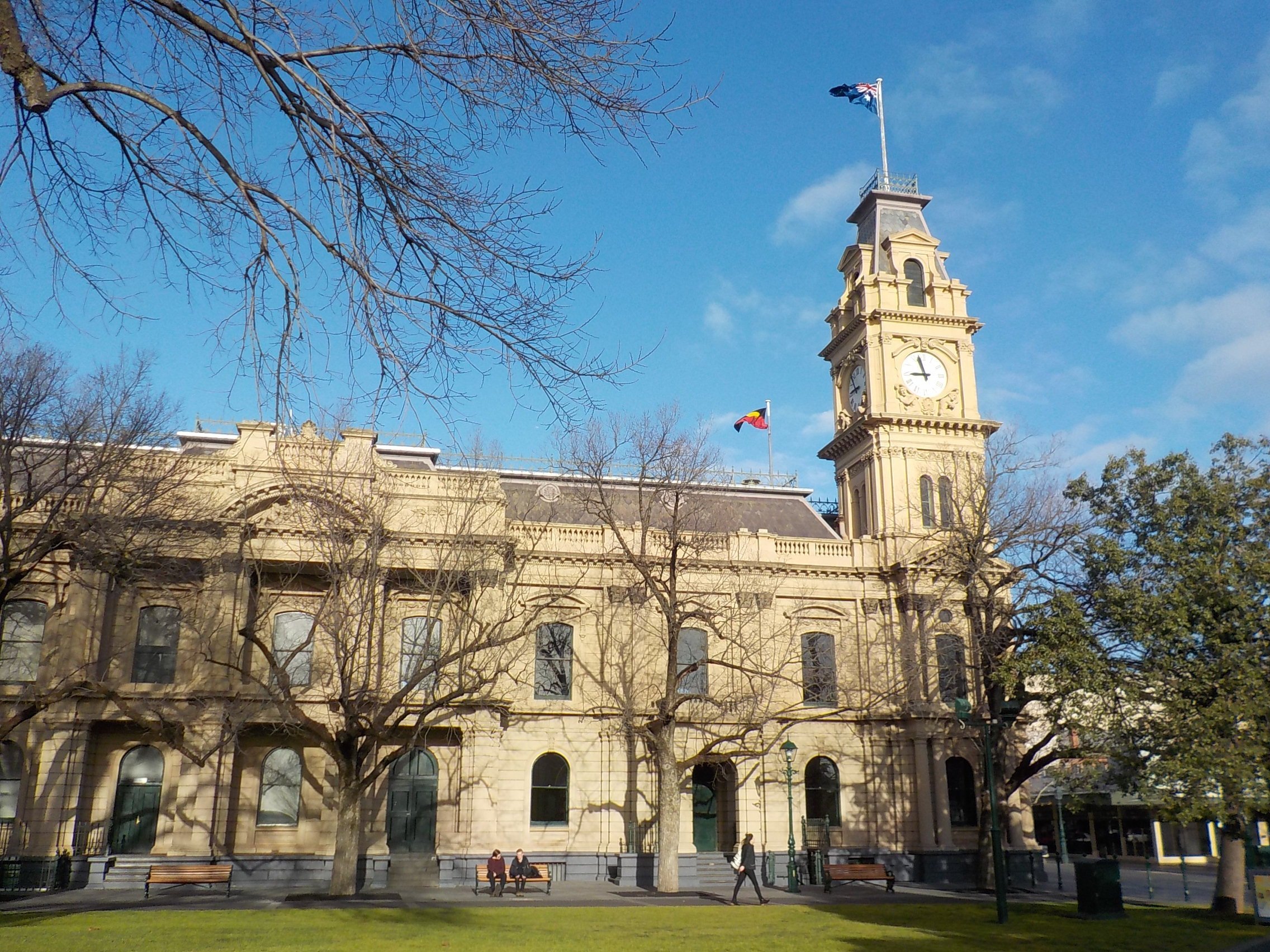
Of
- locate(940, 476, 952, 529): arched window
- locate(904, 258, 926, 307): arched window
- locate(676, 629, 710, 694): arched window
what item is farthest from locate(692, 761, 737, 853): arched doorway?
locate(904, 258, 926, 307): arched window

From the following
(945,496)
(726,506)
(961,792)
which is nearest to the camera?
(961,792)

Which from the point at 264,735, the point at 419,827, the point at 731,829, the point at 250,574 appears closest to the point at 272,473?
the point at 250,574

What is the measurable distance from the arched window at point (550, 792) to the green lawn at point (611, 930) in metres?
11.1

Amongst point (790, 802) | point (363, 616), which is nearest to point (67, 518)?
point (363, 616)

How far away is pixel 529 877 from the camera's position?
28.6 meters

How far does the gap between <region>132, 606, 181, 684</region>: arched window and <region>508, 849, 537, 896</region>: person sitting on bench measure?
1326 centimetres

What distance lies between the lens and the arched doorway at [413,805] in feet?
110

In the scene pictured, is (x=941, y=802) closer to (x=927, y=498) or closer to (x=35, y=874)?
(x=927, y=498)

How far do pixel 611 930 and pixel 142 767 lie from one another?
20.1 meters

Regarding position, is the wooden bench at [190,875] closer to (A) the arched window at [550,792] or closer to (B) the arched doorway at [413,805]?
(B) the arched doorway at [413,805]

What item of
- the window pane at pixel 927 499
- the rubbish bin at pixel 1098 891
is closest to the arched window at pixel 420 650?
the rubbish bin at pixel 1098 891

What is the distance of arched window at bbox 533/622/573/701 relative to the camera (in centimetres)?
3638

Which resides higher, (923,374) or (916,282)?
(916,282)

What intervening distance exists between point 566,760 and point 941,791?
13553mm
